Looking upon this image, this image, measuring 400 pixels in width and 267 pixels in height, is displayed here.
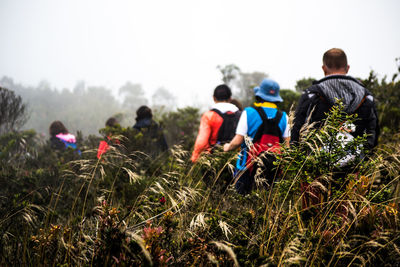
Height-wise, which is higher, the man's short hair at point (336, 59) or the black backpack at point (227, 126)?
the man's short hair at point (336, 59)

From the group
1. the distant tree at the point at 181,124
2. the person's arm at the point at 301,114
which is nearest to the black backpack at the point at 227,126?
the person's arm at the point at 301,114

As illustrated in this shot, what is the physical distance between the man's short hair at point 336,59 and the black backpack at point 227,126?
1473 millimetres

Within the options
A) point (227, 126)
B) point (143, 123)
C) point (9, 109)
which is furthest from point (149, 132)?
point (9, 109)

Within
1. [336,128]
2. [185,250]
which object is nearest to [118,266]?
[185,250]

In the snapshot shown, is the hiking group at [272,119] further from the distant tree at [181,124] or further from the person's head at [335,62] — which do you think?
the distant tree at [181,124]

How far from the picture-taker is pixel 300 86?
351 inches

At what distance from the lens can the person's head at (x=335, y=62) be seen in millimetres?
2148

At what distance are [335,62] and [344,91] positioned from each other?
0.30m

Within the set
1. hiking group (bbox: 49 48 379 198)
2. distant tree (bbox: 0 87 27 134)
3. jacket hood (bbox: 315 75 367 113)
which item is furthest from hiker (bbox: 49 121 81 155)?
jacket hood (bbox: 315 75 367 113)

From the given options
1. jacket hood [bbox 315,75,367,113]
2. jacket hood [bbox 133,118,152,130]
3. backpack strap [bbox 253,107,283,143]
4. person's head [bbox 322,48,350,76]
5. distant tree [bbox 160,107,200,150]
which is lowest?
distant tree [bbox 160,107,200,150]

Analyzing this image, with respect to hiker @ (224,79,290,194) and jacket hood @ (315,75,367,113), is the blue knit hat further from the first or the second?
jacket hood @ (315,75,367,113)

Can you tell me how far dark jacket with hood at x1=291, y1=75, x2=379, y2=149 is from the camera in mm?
2027

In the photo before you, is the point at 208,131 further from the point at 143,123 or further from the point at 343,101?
the point at 143,123

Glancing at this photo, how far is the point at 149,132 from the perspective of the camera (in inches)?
223
